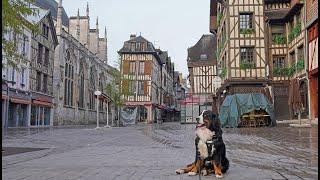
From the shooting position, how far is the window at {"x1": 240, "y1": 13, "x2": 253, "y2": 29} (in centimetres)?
2669

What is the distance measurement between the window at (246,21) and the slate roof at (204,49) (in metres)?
17.8

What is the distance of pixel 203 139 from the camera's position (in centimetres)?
482

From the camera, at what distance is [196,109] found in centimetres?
4166

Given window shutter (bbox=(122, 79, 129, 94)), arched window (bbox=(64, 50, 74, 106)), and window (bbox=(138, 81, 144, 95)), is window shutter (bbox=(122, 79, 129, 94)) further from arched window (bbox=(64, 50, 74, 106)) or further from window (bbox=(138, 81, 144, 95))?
window (bbox=(138, 81, 144, 95))

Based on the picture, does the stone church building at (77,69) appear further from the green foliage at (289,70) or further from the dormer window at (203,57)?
the green foliage at (289,70)

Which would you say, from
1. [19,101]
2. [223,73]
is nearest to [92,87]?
[19,101]

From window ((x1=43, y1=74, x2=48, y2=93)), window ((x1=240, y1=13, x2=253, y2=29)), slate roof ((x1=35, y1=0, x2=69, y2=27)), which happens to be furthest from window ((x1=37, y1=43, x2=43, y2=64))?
window ((x1=240, y1=13, x2=253, y2=29))

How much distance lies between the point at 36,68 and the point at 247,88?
60.9 ft

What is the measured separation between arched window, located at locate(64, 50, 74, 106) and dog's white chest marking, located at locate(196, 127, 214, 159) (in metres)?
38.2

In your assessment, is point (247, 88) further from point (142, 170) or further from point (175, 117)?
point (175, 117)

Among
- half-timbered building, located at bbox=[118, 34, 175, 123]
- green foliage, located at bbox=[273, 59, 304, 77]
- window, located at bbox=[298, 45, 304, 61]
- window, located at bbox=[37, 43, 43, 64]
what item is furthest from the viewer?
half-timbered building, located at bbox=[118, 34, 175, 123]

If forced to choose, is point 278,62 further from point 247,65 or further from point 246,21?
point 246,21


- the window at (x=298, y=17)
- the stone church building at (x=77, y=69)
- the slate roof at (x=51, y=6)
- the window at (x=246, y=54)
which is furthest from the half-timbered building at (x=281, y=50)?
the slate roof at (x=51, y=6)

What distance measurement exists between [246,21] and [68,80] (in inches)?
929
